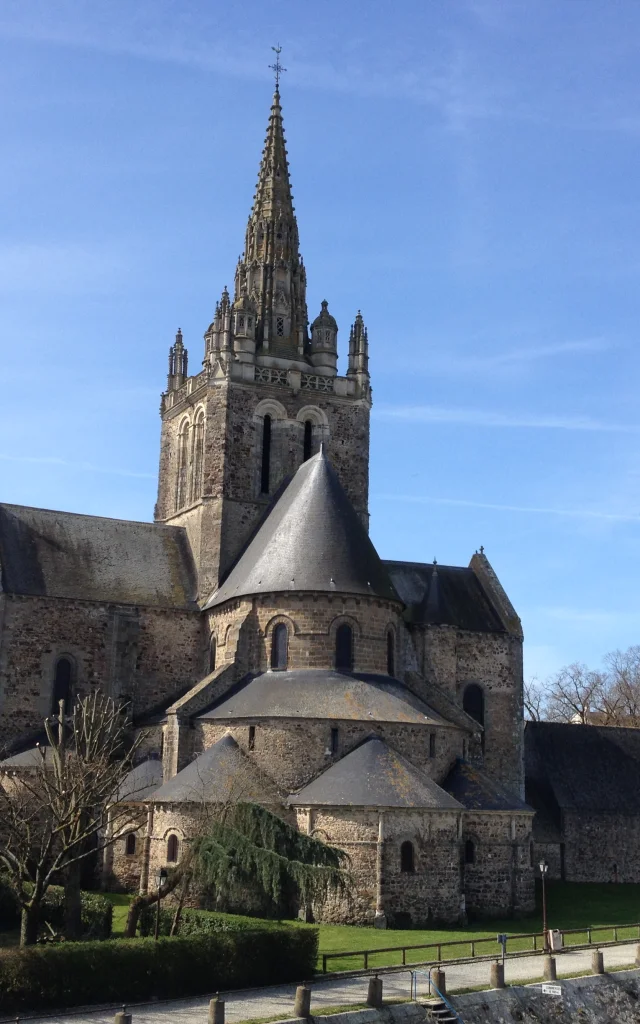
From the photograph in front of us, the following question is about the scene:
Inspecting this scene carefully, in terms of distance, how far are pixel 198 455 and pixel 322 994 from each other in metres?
28.1

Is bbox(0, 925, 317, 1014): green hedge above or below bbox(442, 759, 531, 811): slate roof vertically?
below

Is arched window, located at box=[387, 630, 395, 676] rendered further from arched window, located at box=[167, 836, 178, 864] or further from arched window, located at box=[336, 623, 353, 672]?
arched window, located at box=[167, 836, 178, 864]

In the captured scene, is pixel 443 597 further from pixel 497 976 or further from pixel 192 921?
pixel 497 976

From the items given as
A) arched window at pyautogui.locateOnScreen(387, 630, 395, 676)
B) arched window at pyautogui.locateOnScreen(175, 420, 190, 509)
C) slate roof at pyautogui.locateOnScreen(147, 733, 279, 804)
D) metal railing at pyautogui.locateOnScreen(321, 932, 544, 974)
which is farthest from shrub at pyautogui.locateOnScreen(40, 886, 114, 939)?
arched window at pyautogui.locateOnScreen(175, 420, 190, 509)

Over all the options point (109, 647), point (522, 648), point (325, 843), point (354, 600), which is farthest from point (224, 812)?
point (522, 648)

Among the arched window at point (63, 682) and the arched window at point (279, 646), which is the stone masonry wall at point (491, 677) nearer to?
the arched window at point (279, 646)

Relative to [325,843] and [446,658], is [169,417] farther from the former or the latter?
[325,843]

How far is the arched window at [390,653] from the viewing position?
39.6 metres

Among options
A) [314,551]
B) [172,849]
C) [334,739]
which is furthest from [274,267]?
[172,849]

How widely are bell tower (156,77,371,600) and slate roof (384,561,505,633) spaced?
326 cm

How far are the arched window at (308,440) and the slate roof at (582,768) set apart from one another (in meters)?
14.3

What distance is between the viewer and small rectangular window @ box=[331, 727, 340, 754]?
117 feet

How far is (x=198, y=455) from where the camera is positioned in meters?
48.2

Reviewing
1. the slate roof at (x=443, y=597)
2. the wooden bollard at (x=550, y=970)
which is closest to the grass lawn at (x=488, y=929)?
the wooden bollard at (x=550, y=970)
